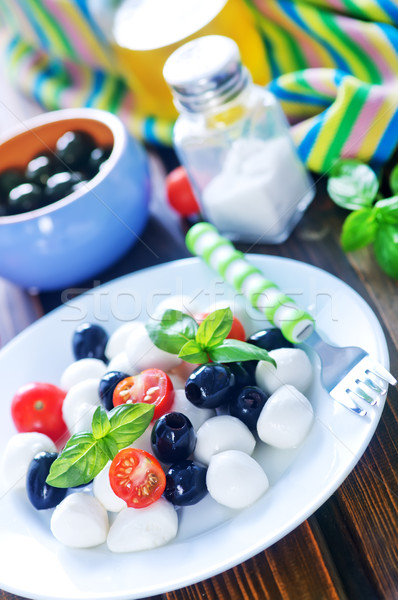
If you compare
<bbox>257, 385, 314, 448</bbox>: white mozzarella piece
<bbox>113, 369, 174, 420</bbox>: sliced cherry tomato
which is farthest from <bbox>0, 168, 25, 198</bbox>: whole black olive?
<bbox>257, 385, 314, 448</bbox>: white mozzarella piece

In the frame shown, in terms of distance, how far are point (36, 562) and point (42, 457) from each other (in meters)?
0.10

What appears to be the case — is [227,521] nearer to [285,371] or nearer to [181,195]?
[285,371]

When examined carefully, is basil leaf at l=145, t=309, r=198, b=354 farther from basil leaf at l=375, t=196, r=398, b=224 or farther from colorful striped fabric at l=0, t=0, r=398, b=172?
colorful striped fabric at l=0, t=0, r=398, b=172

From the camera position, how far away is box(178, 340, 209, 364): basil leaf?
74 centimetres

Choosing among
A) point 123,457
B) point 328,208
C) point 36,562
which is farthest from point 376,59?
point 36,562

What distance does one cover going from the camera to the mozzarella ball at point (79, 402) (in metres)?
0.78

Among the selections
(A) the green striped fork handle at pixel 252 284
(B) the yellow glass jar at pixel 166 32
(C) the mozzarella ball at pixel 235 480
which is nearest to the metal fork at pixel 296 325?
(A) the green striped fork handle at pixel 252 284

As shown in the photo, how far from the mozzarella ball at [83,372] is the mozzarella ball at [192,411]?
12 cm

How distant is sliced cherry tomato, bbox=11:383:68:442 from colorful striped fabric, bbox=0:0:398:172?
504 millimetres

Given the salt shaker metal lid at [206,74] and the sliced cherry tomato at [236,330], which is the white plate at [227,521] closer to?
the sliced cherry tomato at [236,330]

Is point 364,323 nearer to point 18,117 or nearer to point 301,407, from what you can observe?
point 301,407

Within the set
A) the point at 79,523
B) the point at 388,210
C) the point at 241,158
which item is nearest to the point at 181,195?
the point at 241,158

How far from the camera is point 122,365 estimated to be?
809mm

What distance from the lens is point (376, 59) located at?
1.06 m
